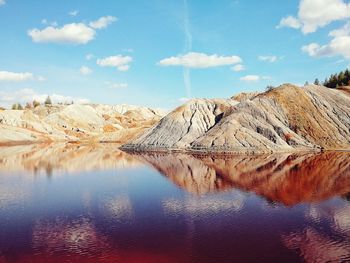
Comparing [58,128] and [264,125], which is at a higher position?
[58,128]

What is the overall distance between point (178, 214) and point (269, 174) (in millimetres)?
27553

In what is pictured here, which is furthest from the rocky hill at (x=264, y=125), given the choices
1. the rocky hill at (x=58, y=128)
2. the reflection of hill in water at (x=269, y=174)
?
the rocky hill at (x=58, y=128)

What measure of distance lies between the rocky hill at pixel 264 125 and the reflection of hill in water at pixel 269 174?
9.59 metres

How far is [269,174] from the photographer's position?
59375 mm

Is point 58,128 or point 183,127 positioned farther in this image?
point 58,128

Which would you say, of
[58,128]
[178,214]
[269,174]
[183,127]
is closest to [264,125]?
[183,127]

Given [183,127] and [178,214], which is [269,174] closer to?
[178,214]

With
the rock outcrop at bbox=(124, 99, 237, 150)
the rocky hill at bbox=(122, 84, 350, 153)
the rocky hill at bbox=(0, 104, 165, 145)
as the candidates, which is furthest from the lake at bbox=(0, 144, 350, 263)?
the rocky hill at bbox=(0, 104, 165, 145)

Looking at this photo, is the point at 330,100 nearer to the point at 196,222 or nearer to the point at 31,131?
the point at 196,222

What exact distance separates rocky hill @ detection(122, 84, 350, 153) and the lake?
26296 mm

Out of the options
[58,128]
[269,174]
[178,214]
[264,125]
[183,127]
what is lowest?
[178,214]

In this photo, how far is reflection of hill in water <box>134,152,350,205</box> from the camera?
154 ft

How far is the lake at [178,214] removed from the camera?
26031 millimetres

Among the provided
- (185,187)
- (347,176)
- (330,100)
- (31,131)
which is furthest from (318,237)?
(31,131)
